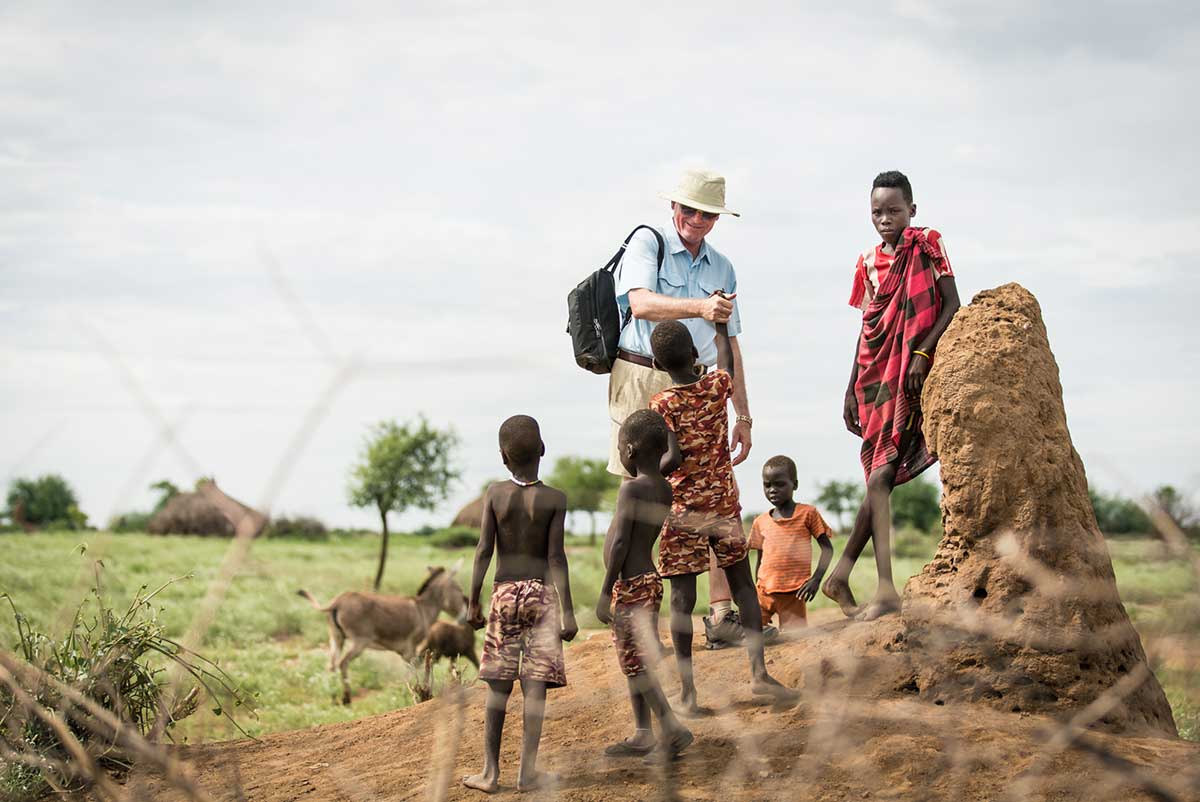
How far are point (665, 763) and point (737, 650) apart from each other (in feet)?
4.57

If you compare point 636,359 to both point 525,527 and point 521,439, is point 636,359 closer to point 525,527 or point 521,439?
point 521,439

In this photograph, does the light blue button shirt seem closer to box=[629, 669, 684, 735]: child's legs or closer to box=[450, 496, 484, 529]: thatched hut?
box=[629, 669, 684, 735]: child's legs

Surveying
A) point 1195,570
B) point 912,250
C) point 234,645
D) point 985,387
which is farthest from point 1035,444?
point 234,645

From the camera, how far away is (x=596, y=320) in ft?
17.8

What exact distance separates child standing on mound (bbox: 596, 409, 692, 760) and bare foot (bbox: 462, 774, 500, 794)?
491mm

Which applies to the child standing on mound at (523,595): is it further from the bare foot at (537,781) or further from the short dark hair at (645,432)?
the short dark hair at (645,432)

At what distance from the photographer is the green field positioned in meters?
2.17

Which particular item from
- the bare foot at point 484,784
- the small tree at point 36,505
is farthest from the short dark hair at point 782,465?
the small tree at point 36,505

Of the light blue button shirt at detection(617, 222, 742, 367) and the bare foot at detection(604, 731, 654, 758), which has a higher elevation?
the light blue button shirt at detection(617, 222, 742, 367)

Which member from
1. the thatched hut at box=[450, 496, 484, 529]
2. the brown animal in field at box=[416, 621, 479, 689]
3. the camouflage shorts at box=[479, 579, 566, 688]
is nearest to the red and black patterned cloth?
the camouflage shorts at box=[479, 579, 566, 688]

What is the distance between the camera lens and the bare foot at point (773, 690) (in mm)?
4648

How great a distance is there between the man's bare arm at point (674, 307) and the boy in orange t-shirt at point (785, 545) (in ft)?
4.53

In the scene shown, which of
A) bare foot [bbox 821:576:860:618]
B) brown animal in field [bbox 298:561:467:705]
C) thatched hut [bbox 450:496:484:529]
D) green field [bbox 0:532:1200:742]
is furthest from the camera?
thatched hut [bbox 450:496:484:529]

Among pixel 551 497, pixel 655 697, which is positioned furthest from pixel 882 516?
pixel 551 497
